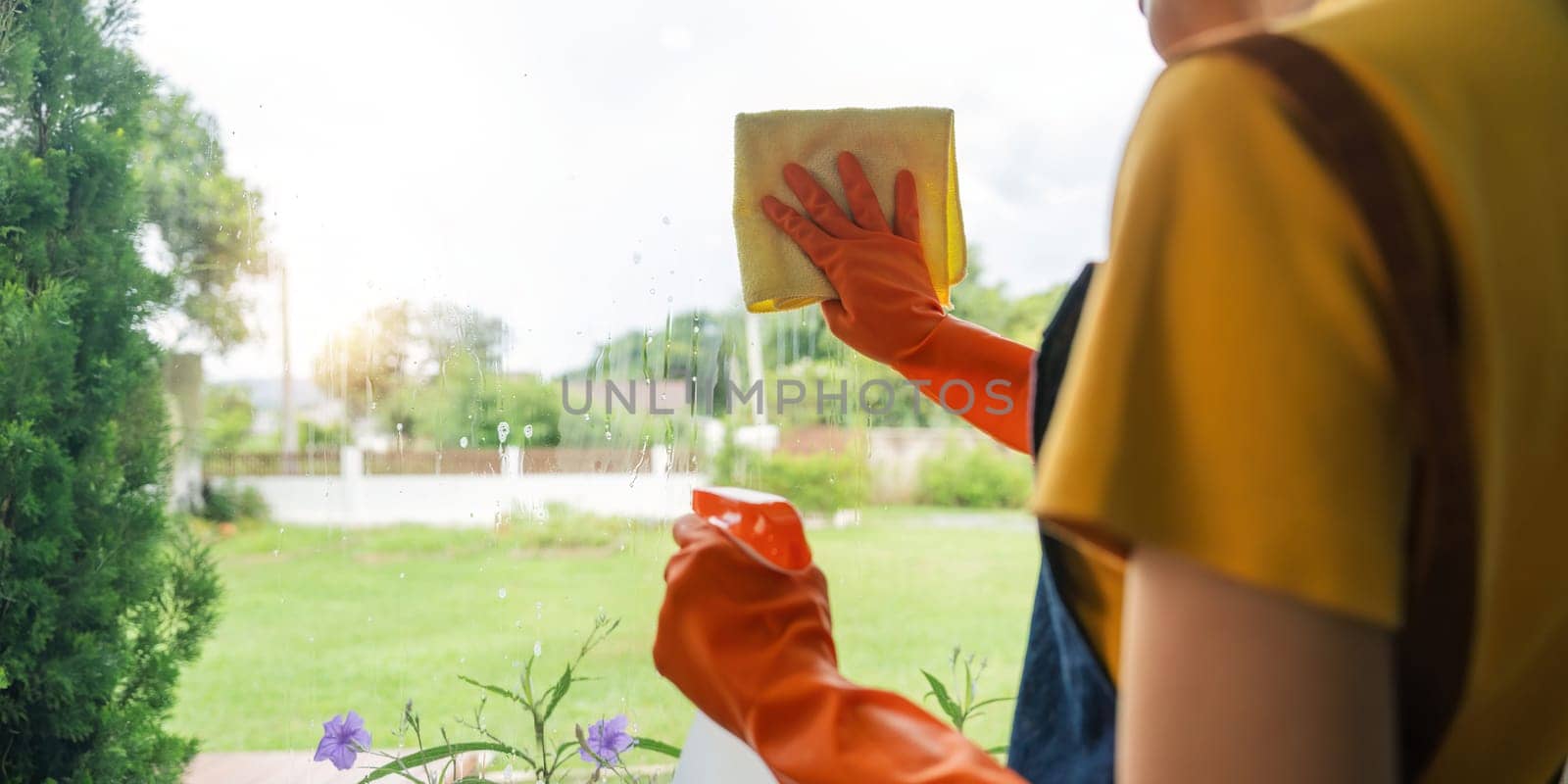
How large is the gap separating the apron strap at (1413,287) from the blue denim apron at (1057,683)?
0.30ft

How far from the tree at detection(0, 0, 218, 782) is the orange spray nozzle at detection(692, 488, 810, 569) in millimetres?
1968

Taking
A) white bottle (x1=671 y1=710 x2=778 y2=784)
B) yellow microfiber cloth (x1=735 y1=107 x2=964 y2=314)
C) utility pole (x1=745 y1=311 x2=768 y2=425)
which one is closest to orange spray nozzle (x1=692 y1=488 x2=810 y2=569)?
white bottle (x1=671 y1=710 x2=778 y2=784)

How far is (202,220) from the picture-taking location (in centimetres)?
249

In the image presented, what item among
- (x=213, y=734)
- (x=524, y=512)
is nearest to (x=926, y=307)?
(x=524, y=512)

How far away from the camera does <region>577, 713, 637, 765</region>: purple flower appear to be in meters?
1.59

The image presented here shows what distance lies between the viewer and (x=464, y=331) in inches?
94.9

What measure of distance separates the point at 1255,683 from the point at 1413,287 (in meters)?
0.06

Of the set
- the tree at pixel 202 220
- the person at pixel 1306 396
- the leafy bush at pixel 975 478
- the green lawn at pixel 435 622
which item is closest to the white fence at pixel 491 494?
the green lawn at pixel 435 622

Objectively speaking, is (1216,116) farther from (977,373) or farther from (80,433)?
(80,433)

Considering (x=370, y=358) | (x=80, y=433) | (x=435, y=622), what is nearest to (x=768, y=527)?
(x=80, y=433)

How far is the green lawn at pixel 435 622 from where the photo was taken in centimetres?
276

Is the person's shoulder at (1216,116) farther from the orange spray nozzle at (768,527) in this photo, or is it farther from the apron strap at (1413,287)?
the orange spray nozzle at (768,527)

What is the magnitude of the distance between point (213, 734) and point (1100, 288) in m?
4.00

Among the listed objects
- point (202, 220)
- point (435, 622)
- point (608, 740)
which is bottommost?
point (435, 622)
